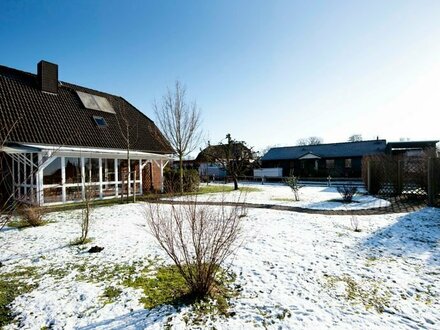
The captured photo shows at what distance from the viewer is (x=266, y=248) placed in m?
6.06

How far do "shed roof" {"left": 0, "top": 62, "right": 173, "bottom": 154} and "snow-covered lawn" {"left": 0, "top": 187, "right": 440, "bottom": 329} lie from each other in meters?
7.27

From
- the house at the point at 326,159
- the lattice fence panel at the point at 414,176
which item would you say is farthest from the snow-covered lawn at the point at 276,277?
the house at the point at 326,159

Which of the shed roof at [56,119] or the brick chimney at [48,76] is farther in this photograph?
the brick chimney at [48,76]

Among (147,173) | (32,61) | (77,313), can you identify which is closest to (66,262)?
(77,313)

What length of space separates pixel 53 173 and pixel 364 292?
1449 cm

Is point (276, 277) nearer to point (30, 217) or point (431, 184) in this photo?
point (30, 217)

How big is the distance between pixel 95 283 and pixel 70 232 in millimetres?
3837

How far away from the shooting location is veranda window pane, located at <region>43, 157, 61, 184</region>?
13109mm

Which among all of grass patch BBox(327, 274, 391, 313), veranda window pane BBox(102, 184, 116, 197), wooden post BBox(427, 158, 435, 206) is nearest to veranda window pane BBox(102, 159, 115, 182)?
veranda window pane BBox(102, 184, 116, 197)

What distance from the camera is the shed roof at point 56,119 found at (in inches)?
515

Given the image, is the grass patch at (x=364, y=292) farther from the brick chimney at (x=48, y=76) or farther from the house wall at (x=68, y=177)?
the brick chimney at (x=48, y=76)

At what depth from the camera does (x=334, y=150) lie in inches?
1308

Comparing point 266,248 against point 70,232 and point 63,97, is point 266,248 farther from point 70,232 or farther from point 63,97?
point 63,97

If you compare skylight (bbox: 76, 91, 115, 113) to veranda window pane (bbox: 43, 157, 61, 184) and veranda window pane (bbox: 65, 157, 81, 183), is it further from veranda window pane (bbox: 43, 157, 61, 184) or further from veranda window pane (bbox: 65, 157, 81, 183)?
veranda window pane (bbox: 43, 157, 61, 184)
